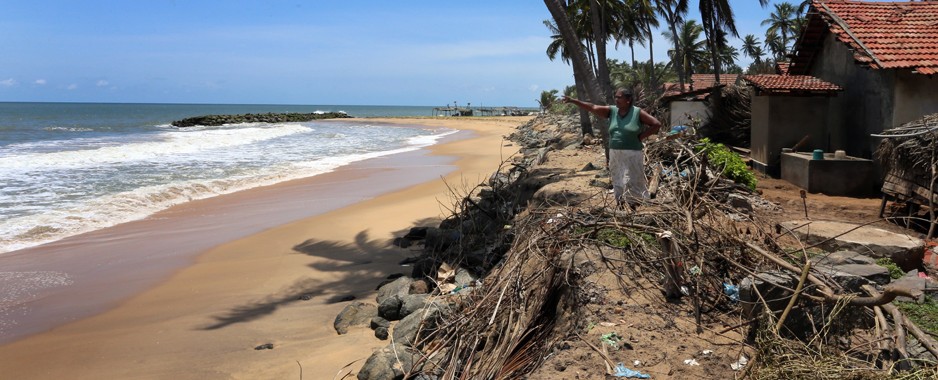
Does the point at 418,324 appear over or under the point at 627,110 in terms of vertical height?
under

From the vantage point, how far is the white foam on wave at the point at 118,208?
1019 centimetres

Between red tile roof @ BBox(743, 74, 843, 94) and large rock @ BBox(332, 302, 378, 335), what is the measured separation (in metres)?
9.10

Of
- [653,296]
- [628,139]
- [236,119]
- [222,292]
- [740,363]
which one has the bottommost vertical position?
[222,292]

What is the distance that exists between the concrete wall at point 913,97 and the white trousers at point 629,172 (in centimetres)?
634

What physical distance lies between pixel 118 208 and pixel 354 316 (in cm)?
797

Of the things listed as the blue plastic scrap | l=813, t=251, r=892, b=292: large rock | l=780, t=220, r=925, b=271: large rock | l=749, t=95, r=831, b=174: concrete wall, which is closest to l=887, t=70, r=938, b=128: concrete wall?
l=749, t=95, r=831, b=174: concrete wall

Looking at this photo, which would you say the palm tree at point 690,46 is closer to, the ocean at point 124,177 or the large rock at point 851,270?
the ocean at point 124,177

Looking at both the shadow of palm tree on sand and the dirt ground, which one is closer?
the dirt ground

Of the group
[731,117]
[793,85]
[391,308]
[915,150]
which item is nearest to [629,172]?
[391,308]

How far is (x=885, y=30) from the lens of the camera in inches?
456

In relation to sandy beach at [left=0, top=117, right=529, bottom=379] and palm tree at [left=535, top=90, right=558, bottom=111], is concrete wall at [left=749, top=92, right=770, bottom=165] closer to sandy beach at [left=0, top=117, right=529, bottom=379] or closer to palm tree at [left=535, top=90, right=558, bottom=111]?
sandy beach at [left=0, top=117, right=529, bottom=379]

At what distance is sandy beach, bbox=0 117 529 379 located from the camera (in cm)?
568

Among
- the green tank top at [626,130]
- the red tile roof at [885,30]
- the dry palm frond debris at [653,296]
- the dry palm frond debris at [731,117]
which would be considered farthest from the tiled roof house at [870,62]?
the dry palm frond debris at [653,296]

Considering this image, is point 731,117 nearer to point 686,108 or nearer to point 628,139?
point 686,108
